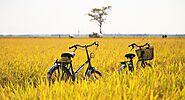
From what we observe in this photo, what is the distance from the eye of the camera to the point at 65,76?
21.6ft

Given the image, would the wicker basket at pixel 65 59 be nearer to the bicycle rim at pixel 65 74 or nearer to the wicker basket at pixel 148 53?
the bicycle rim at pixel 65 74

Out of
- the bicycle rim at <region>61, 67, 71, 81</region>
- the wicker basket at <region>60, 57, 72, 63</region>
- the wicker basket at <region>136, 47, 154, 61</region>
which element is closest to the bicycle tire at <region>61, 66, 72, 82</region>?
the bicycle rim at <region>61, 67, 71, 81</region>

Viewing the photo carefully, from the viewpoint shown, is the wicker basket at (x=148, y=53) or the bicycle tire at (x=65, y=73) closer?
the bicycle tire at (x=65, y=73)

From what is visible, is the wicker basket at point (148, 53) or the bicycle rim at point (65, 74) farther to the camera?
the wicker basket at point (148, 53)

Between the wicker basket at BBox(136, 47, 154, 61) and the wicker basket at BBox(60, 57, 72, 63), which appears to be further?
the wicker basket at BBox(136, 47, 154, 61)

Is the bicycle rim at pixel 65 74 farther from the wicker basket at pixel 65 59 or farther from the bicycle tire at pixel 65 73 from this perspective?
the wicker basket at pixel 65 59

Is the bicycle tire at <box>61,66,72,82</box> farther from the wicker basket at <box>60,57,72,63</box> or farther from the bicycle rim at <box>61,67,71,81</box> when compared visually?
the wicker basket at <box>60,57,72,63</box>

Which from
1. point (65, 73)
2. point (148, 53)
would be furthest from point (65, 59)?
point (148, 53)

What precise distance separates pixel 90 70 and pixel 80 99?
3675mm

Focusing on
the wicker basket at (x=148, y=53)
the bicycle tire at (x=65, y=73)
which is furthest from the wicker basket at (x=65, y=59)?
the wicker basket at (x=148, y=53)

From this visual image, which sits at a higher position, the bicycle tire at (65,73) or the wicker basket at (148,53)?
the wicker basket at (148,53)

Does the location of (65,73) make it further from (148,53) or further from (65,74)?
(148,53)
